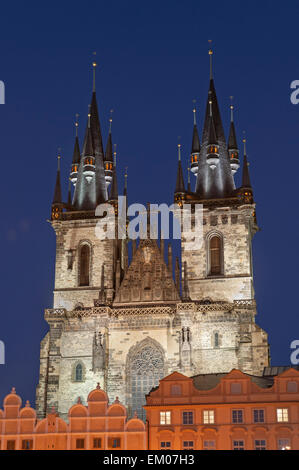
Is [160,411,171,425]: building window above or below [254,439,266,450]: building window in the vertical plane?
above

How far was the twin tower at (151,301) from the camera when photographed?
69500 mm

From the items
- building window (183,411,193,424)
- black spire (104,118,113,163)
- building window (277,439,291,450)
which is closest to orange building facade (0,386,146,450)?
building window (183,411,193,424)

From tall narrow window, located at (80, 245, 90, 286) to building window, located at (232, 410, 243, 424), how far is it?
2294cm

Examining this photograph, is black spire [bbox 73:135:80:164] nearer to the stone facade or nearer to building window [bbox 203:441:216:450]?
the stone facade

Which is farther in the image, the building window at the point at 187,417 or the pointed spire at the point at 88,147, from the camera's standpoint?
the pointed spire at the point at 88,147

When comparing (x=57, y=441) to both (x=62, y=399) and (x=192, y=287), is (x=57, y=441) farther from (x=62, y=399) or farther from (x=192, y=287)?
(x=192, y=287)

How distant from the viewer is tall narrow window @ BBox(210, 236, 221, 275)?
73375mm

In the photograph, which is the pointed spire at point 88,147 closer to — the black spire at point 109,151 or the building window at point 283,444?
the black spire at point 109,151

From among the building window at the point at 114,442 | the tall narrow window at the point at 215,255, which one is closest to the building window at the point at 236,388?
the building window at the point at 114,442

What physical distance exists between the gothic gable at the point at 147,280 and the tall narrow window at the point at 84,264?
10.6ft

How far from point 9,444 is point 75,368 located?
15922 millimetres

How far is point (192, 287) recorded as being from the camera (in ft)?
239
